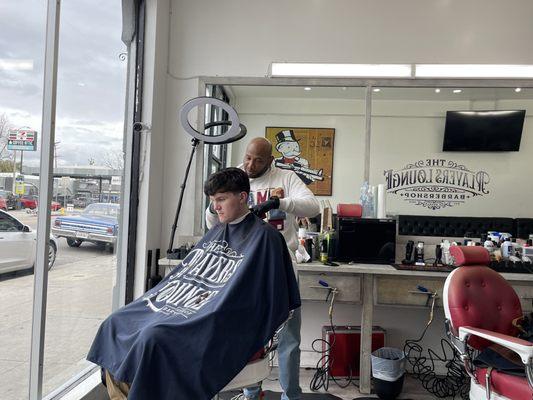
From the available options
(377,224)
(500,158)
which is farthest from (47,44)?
(500,158)

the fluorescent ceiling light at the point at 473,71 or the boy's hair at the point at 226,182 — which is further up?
the fluorescent ceiling light at the point at 473,71

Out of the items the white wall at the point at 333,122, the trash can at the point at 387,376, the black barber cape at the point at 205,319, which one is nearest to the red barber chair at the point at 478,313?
the trash can at the point at 387,376

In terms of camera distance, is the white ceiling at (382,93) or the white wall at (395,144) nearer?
the white ceiling at (382,93)

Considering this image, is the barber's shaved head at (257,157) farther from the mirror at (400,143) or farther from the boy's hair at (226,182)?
the mirror at (400,143)

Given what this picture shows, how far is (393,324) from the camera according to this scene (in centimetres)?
300

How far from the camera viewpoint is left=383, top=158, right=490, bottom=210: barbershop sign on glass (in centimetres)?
352

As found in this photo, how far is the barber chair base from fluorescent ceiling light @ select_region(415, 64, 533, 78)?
7.81 ft

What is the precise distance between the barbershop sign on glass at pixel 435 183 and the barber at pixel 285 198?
5.16 feet

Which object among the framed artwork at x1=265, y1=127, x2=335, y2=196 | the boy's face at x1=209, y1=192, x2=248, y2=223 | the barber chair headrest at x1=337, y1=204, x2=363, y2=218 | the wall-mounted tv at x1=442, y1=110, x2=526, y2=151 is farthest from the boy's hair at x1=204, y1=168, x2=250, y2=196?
the wall-mounted tv at x1=442, y1=110, x2=526, y2=151

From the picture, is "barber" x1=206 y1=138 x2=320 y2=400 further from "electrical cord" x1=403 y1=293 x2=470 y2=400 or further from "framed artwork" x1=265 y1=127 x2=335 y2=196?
"framed artwork" x1=265 y1=127 x2=335 y2=196

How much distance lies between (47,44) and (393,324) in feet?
9.10

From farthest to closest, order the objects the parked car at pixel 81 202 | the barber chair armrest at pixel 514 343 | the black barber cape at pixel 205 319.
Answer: the parked car at pixel 81 202 < the barber chair armrest at pixel 514 343 < the black barber cape at pixel 205 319

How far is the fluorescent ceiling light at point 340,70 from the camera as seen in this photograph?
116 inches

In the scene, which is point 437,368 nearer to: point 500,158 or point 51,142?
point 500,158
